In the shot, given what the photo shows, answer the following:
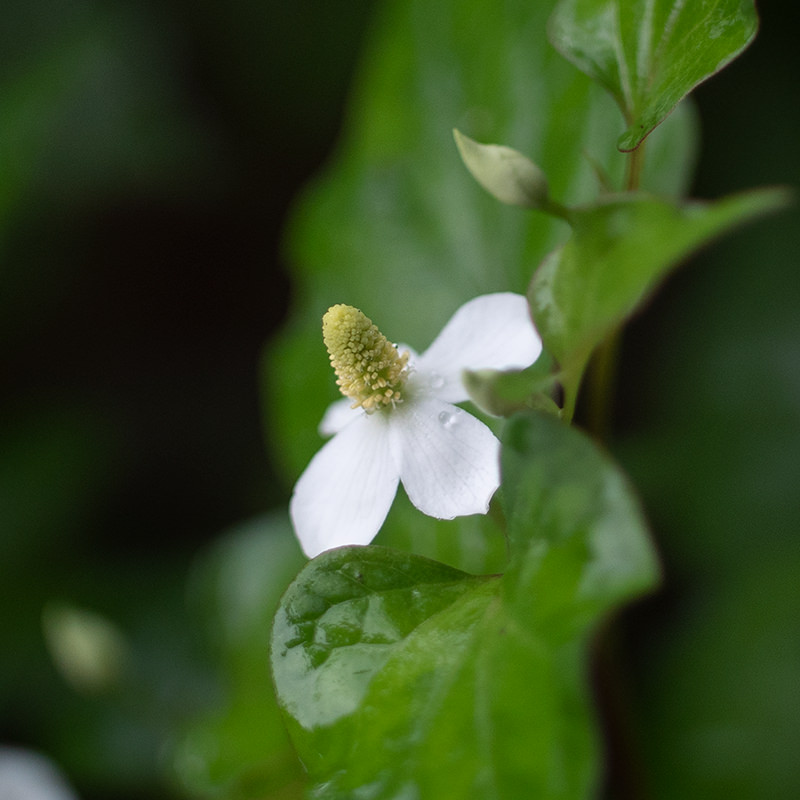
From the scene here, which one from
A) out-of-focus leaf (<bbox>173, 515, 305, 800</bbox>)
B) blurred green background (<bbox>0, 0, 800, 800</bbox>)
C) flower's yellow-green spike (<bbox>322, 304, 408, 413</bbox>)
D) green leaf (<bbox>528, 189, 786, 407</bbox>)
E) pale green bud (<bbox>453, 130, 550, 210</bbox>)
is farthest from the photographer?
blurred green background (<bbox>0, 0, 800, 800</bbox>)

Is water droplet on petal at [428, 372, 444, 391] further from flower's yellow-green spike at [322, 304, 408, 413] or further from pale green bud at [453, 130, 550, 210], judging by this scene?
pale green bud at [453, 130, 550, 210]

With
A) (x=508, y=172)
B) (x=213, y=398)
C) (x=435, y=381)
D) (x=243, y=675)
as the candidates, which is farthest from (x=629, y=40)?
(x=213, y=398)

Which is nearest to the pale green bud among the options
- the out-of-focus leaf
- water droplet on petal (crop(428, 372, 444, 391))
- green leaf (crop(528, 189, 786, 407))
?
green leaf (crop(528, 189, 786, 407))

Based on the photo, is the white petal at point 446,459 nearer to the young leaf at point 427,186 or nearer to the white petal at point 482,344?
the white petal at point 482,344

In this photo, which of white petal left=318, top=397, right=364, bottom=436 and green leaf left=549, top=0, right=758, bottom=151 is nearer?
green leaf left=549, top=0, right=758, bottom=151

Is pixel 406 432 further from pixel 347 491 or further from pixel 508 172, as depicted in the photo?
pixel 508 172

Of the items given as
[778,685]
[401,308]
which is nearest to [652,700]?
[778,685]
